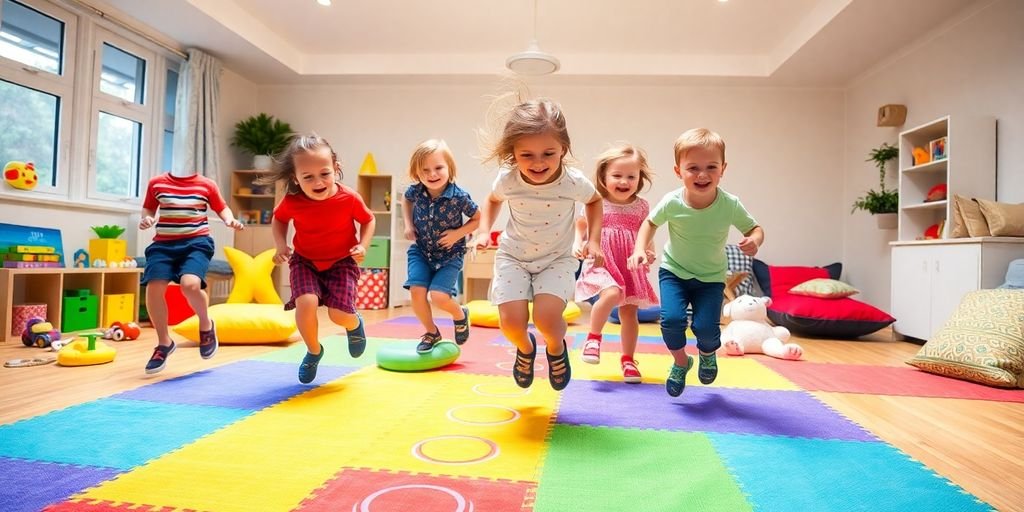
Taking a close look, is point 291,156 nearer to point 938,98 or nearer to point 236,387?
point 236,387

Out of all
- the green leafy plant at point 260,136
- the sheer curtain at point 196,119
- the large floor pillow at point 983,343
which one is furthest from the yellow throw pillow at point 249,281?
the large floor pillow at point 983,343

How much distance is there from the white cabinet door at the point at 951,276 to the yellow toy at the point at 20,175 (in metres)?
7.29

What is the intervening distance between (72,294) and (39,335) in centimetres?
103

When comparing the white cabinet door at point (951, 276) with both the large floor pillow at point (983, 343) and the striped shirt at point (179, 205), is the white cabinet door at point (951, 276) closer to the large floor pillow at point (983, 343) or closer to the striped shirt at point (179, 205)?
the large floor pillow at point (983, 343)

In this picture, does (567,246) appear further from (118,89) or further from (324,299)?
(118,89)

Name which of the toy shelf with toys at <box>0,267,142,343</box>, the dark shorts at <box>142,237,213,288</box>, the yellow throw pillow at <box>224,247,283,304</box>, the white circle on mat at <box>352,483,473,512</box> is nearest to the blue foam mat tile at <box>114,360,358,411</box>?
the dark shorts at <box>142,237,213,288</box>

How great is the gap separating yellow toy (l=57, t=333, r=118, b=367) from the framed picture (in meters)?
6.53

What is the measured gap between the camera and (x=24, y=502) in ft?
4.40

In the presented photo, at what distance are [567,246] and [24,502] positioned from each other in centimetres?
183

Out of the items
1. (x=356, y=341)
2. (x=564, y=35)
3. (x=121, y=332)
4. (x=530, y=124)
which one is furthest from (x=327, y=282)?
(x=564, y=35)

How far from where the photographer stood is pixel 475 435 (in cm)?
192

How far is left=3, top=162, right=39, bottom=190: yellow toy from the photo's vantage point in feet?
15.2

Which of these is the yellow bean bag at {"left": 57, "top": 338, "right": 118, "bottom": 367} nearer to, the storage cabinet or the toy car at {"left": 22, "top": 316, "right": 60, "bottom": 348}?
the toy car at {"left": 22, "top": 316, "right": 60, "bottom": 348}

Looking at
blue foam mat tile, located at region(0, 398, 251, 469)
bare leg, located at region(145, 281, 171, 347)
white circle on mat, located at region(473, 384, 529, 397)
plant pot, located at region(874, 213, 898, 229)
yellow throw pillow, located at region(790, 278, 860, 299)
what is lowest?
blue foam mat tile, located at region(0, 398, 251, 469)
